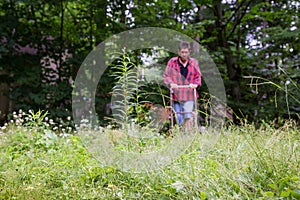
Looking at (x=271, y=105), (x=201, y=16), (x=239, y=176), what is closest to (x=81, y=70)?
(x=201, y=16)

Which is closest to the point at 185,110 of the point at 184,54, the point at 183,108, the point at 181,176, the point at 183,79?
the point at 183,108

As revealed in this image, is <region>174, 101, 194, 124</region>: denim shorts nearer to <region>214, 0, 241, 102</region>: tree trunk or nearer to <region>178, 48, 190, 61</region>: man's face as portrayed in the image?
<region>178, 48, 190, 61</region>: man's face

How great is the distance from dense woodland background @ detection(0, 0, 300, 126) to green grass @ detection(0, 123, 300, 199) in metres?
4.08

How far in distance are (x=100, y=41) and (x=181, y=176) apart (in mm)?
6112

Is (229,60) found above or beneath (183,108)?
above

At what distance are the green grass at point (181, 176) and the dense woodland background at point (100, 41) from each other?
13.4ft

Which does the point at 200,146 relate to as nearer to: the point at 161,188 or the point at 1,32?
the point at 161,188

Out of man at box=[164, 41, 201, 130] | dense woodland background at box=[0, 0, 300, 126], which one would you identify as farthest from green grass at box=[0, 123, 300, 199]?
dense woodland background at box=[0, 0, 300, 126]

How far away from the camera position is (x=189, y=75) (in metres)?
4.85

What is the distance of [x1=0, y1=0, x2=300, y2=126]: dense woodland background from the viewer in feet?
23.9

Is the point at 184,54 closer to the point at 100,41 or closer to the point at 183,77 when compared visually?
the point at 183,77

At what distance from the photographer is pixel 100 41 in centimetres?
793

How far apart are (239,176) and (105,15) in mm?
6138

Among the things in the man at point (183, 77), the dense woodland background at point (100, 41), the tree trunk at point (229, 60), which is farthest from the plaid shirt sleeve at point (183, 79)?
the tree trunk at point (229, 60)
